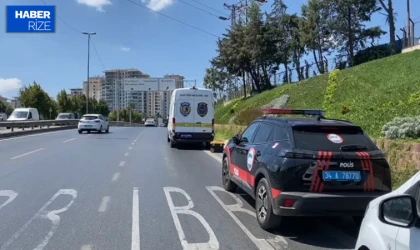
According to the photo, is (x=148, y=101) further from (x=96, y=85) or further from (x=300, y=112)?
(x=300, y=112)

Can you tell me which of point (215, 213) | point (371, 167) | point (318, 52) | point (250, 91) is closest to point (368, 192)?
point (371, 167)

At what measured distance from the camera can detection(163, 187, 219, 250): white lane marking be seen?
5.55m

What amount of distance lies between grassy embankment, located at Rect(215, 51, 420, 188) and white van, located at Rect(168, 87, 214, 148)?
307 centimetres

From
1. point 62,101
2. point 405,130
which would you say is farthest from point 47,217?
point 62,101

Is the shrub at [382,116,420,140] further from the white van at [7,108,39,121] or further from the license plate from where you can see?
the white van at [7,108,39,121]

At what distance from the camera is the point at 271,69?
4653cm

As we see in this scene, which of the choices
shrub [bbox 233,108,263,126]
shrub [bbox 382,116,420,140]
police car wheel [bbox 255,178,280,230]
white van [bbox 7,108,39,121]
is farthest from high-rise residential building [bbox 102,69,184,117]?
police car wheel [bbox 255,178,280,230]

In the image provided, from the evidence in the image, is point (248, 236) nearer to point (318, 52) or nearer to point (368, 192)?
point (368, 192)

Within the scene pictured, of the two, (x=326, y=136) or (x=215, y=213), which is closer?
(x=326, y=136)

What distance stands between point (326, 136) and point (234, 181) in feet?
9.30

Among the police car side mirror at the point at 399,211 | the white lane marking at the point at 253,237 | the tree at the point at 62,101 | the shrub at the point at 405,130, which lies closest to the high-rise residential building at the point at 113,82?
the tree at the point at 62,101

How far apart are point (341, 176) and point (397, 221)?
323 centimetres

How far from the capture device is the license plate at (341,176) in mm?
5902

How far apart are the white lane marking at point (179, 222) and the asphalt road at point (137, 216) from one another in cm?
1
